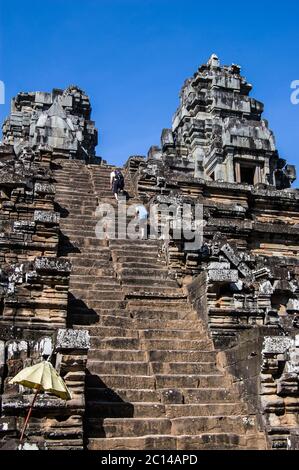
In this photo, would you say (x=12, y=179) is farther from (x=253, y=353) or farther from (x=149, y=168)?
(x=253, y=353)

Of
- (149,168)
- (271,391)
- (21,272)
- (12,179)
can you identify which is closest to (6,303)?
(21,272)

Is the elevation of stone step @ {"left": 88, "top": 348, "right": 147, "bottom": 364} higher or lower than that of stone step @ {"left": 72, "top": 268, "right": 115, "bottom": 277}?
lower

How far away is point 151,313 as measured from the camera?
33.9ft

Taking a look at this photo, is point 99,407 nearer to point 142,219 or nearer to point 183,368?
point 183,368

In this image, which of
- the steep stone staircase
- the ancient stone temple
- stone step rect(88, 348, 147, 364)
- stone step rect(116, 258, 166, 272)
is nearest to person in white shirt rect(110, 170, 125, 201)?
the ancient stone temple

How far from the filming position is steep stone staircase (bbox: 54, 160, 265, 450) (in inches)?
293

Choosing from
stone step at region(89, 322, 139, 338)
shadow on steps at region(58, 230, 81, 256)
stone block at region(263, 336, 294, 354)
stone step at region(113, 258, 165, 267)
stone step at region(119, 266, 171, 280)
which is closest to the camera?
stone block at region(263, 336, 294, 354)

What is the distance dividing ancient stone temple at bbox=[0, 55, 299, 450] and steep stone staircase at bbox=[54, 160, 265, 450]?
0.02 metres

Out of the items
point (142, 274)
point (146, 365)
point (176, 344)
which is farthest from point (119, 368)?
point (142, 274)

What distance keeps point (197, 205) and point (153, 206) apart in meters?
1.20

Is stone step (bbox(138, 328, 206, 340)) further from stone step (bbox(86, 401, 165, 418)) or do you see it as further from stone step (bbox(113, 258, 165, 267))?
stone step (bbox(113, 258, 165, 267))

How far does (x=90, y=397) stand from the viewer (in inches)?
307

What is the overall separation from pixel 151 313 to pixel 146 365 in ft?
5.74

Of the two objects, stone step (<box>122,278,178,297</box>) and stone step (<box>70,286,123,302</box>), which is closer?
stone step (<box>70,286,123,302</box>)
